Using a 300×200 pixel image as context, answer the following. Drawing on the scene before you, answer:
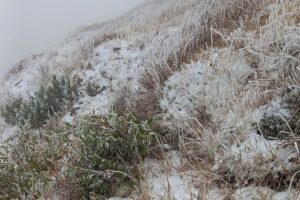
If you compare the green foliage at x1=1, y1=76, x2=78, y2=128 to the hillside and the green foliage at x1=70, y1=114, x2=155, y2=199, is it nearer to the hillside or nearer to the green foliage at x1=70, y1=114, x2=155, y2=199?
the hillside

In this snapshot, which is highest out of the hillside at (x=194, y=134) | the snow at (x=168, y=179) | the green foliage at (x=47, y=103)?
the hillside at (x=194, y=134)

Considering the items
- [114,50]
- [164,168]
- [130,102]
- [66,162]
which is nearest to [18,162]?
[66,162]

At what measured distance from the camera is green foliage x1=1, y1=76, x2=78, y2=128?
6.53 meters

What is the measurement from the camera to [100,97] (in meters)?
6.73

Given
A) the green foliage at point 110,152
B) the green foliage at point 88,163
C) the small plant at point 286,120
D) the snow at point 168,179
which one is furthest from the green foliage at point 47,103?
the small plant at point 286,120

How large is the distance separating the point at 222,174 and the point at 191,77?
3.88 feet

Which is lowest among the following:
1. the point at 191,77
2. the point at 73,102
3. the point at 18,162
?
the point at 73,102

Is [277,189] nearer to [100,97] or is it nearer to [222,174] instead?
[222,174]

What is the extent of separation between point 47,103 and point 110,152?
365cm

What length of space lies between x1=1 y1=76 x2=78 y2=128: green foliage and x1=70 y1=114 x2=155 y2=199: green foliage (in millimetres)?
2977

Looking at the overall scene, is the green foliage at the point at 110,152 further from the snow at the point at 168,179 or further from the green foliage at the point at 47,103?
the green foliage at the point at 47,103

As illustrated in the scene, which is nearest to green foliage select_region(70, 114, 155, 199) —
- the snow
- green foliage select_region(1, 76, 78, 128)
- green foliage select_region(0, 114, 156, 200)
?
green foliage select_region(0, 114, 156, 200)

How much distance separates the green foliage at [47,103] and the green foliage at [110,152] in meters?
2.98

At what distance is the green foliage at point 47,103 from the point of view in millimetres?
6527
